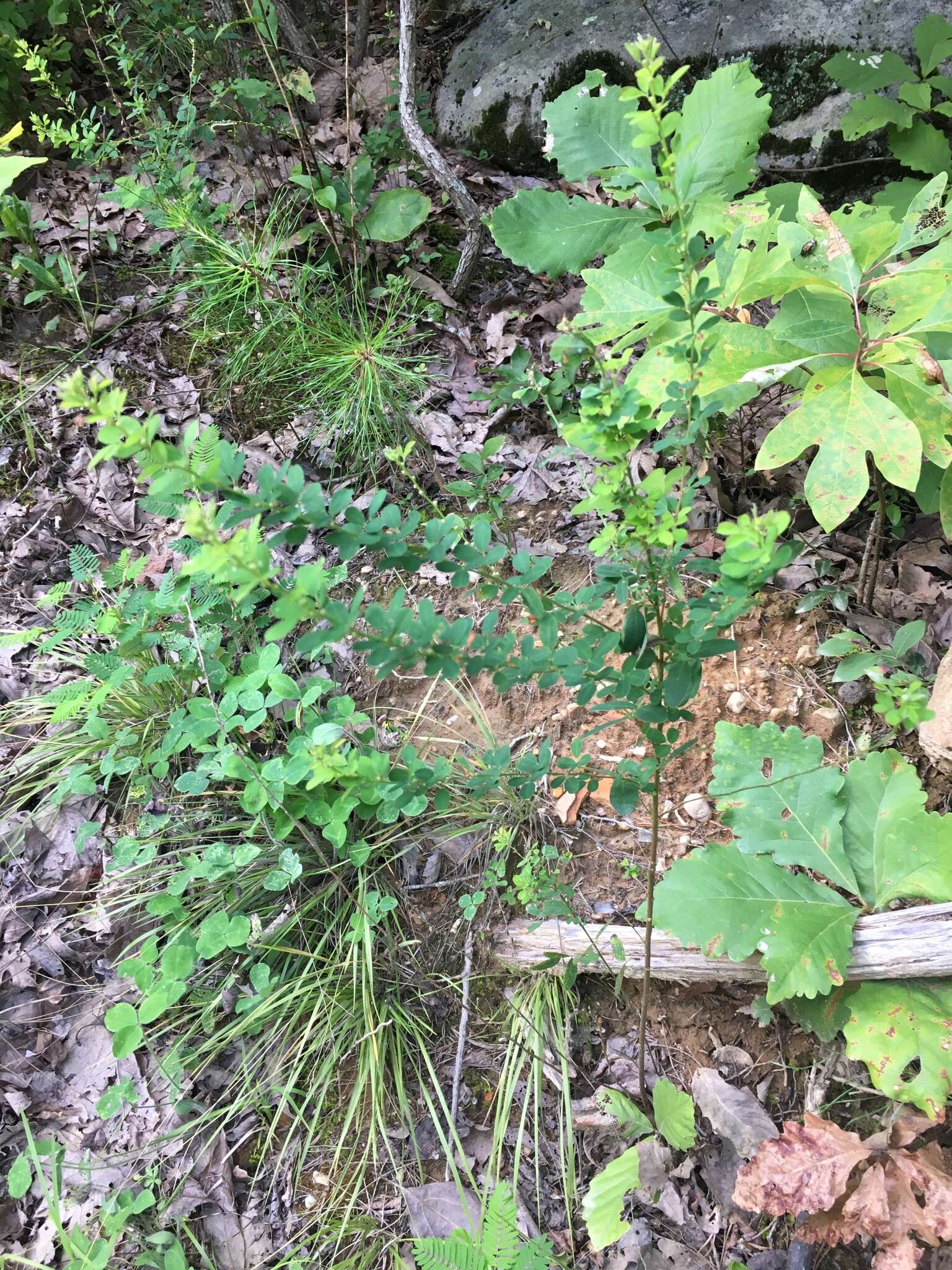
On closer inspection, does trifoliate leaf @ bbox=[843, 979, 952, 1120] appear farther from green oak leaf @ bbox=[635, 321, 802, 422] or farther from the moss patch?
the moss patch

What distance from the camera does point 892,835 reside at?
5.55 feet

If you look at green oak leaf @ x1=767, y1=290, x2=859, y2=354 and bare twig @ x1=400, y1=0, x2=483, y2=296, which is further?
bare twig @ x1=400, y1=0, x2=483, y2=296

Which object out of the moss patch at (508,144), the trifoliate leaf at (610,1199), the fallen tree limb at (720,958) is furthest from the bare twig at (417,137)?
the trifoliate leaf at (610,1199)

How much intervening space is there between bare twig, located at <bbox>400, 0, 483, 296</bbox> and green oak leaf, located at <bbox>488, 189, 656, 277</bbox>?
3.60 feet

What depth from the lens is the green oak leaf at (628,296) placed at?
73.6 inches

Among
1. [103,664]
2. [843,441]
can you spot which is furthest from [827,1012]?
[103,664]

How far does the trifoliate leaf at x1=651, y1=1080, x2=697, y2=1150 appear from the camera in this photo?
1647 millimetres

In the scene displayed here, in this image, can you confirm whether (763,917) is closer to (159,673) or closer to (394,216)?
(159,673)

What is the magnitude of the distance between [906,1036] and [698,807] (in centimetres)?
68

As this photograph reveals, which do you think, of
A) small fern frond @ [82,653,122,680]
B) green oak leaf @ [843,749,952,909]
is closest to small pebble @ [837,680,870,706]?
green oak leaf @ [843,749,952,909]

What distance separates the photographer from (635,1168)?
1612 mm

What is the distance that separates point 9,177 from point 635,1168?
328 centimetres

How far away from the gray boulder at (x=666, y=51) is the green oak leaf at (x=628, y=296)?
1.99 metres

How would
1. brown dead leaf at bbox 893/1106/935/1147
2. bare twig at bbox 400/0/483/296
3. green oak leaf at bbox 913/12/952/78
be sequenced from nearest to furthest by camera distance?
1. brown dead leaf at bbox 893/1106/935/1147
2. green oak leaf at bbox 913/12/952/78
3. bare twig at bbox 400/0/483/296
